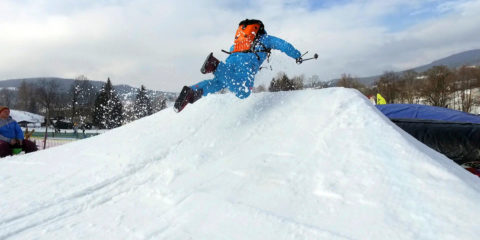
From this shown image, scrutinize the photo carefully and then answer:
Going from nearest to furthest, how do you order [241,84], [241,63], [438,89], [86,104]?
[241,84]
[241,63]
[438,89]
[86,104]

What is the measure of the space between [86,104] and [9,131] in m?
65.7

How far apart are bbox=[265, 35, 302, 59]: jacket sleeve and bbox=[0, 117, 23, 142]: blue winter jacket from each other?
16.4 feet

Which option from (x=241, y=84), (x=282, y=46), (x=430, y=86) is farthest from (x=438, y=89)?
(x=241, y=84)

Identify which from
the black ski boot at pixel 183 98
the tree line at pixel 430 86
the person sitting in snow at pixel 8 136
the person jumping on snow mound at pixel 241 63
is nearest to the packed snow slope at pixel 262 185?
the black ski boot at pixel 183 98

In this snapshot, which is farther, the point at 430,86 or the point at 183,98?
the point at 430,86

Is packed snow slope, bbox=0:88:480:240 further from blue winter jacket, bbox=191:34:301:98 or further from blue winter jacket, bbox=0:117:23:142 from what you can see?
blue winter jacket, bbox=0:117:23:142

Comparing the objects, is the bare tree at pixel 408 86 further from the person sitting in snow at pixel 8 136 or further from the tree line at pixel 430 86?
the person sitting in snow at pixel 8 136

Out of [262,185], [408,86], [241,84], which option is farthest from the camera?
[408,86]

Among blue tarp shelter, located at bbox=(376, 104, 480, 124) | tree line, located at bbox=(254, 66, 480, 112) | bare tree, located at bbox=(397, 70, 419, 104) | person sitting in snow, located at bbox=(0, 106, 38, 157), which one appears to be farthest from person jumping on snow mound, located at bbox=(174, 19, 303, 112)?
bare tree, located at bbox=(397, 70, 419, 104)

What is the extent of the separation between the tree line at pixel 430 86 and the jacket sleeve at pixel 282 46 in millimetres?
29664

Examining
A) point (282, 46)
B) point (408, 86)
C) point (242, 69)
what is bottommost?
point (242, 69)

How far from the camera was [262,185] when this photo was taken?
213cm

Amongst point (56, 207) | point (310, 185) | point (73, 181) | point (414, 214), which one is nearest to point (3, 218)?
point (56, 207)

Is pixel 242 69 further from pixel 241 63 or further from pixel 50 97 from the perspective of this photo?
pixel 50 97
